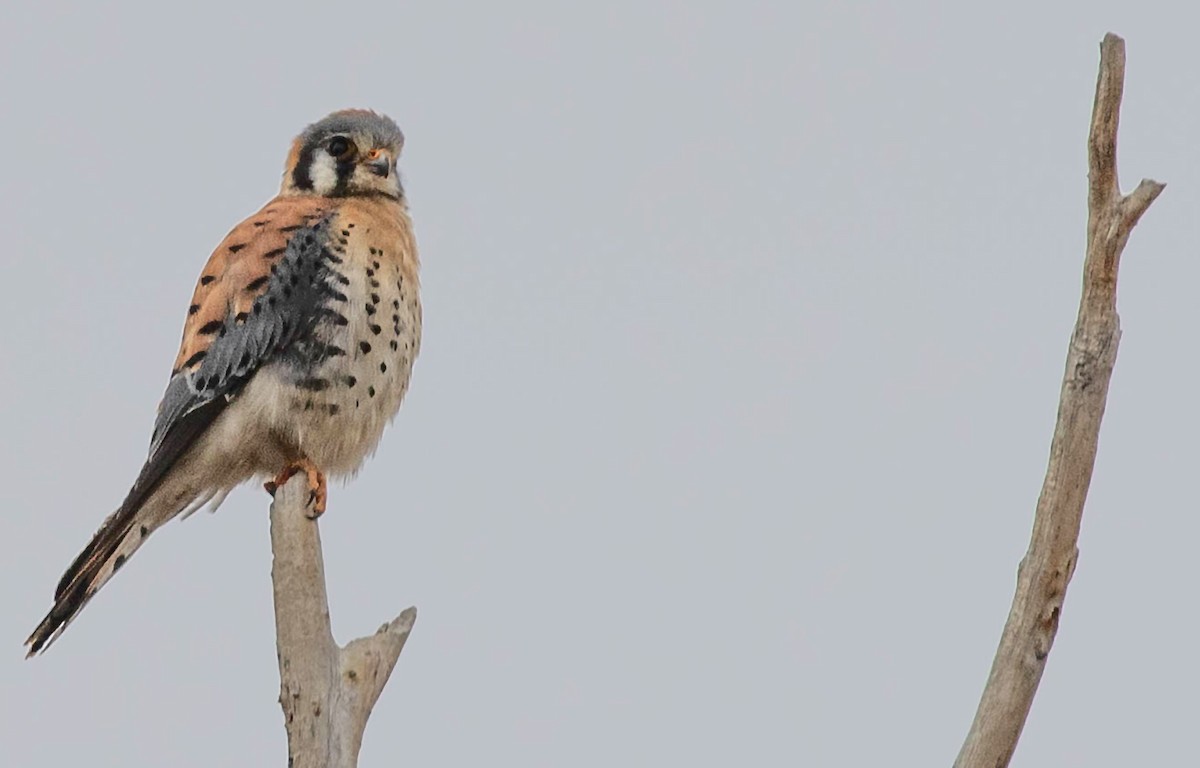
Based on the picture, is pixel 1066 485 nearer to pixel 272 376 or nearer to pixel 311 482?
pixel 311 482

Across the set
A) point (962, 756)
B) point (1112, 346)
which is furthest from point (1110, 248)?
point (962, 756)

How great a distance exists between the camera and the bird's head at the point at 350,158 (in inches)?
248

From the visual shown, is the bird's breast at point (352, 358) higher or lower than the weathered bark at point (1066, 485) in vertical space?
higher

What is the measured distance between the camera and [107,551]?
550 cm

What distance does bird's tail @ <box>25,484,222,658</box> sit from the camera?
17.4 feet

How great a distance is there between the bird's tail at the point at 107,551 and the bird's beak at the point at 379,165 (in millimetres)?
1366

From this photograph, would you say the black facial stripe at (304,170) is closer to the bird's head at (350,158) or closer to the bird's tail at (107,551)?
the bird's head at (350,158)

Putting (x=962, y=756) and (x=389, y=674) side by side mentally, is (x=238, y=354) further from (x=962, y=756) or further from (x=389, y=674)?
(x=962, y=756)

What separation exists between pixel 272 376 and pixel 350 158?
3.91 feet

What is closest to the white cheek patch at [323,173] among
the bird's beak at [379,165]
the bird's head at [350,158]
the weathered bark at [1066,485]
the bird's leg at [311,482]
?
the bird's head at [350,158]

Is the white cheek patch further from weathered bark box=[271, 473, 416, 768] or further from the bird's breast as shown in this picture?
weathered bark box=[271, 473, 416, 768]

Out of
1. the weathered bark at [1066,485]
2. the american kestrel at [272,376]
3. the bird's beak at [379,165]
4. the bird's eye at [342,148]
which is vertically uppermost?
the bird's eye at [342,148]

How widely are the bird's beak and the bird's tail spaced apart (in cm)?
137

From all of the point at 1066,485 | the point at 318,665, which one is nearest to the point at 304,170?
the point at 318,665
